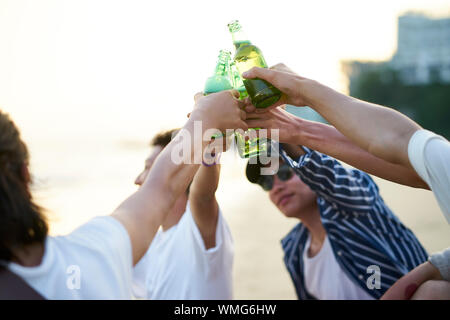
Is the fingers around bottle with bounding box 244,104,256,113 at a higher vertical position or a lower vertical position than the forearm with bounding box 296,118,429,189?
higher

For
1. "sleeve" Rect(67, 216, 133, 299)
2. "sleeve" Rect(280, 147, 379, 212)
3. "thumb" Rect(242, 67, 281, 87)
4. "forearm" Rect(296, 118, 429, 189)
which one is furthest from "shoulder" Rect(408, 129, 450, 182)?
"sleeve" Rect(67, 216, 133, 299)

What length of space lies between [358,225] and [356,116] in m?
1.08

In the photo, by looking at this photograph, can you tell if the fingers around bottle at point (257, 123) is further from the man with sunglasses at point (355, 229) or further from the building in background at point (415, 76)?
the building in background at point (415, 76)

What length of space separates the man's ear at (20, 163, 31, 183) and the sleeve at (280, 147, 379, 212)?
1.69 m

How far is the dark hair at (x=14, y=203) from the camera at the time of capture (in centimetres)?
169

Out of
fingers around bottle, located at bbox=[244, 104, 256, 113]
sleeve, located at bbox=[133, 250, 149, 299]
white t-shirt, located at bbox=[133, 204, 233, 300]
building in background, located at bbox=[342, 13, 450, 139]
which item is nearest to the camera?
fingers around bottle, located at bbox=[244, 104, 256, 113]

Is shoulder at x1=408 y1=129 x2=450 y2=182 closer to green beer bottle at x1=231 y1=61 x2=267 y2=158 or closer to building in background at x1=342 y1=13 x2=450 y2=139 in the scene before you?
green beer bottle at x1=231 y1=61 x2=267 y2=158

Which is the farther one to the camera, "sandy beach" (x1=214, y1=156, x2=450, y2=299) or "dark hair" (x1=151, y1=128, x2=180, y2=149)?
"sandy beach" (x1=214, y1=156, x2=450, y2=299)

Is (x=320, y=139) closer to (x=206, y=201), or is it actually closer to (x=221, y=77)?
(x=221, y=77)

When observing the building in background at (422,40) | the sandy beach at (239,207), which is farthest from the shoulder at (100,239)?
the building in background at (422,40)

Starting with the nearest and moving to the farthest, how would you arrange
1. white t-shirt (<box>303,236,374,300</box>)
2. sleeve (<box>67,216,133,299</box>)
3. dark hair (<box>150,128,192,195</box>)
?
1. sleeve (<box>67,216,133,299</box>)
2. white t-shirt (<box>303,236,374,300</box>)
3. dark hair (<box>150,128,192,195</box>)

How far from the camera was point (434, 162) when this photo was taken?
2035mm

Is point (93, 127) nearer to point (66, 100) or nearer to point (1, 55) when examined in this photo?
point (66, 100)

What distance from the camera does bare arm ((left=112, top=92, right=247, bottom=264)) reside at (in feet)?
6.49
